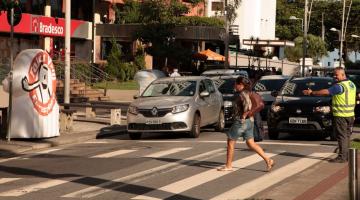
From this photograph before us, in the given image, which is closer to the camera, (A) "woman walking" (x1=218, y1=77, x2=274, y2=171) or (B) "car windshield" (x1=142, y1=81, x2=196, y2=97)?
(A) "woman walking" (x1=218, y1=77, x2=274, y2=171)

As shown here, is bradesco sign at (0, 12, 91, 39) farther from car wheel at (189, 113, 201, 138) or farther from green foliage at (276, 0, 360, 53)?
green foliage at (276, 0, 360, 53)

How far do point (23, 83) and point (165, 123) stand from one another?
3.57 metres

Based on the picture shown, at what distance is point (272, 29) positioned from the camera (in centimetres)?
9456

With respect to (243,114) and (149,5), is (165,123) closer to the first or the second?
(243,114)

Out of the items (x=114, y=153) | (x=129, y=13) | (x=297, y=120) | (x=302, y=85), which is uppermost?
(x=129, y=13)

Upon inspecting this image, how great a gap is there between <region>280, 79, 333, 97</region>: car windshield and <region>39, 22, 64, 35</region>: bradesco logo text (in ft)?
80.9

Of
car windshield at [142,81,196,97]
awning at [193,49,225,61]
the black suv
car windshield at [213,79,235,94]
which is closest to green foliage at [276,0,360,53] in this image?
awning at [193,49,225,61]

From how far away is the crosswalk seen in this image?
10.1 metres

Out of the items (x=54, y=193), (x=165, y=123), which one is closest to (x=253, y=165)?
(x=54, y=193)

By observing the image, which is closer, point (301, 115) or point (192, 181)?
point (192, 181)

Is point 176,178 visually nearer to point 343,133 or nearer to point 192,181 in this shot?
point 192,181

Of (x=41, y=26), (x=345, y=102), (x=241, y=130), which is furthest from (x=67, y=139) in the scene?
(x=41, y=26)

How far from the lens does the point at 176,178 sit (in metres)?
11.4

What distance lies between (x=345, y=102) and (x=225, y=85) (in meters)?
11.0
